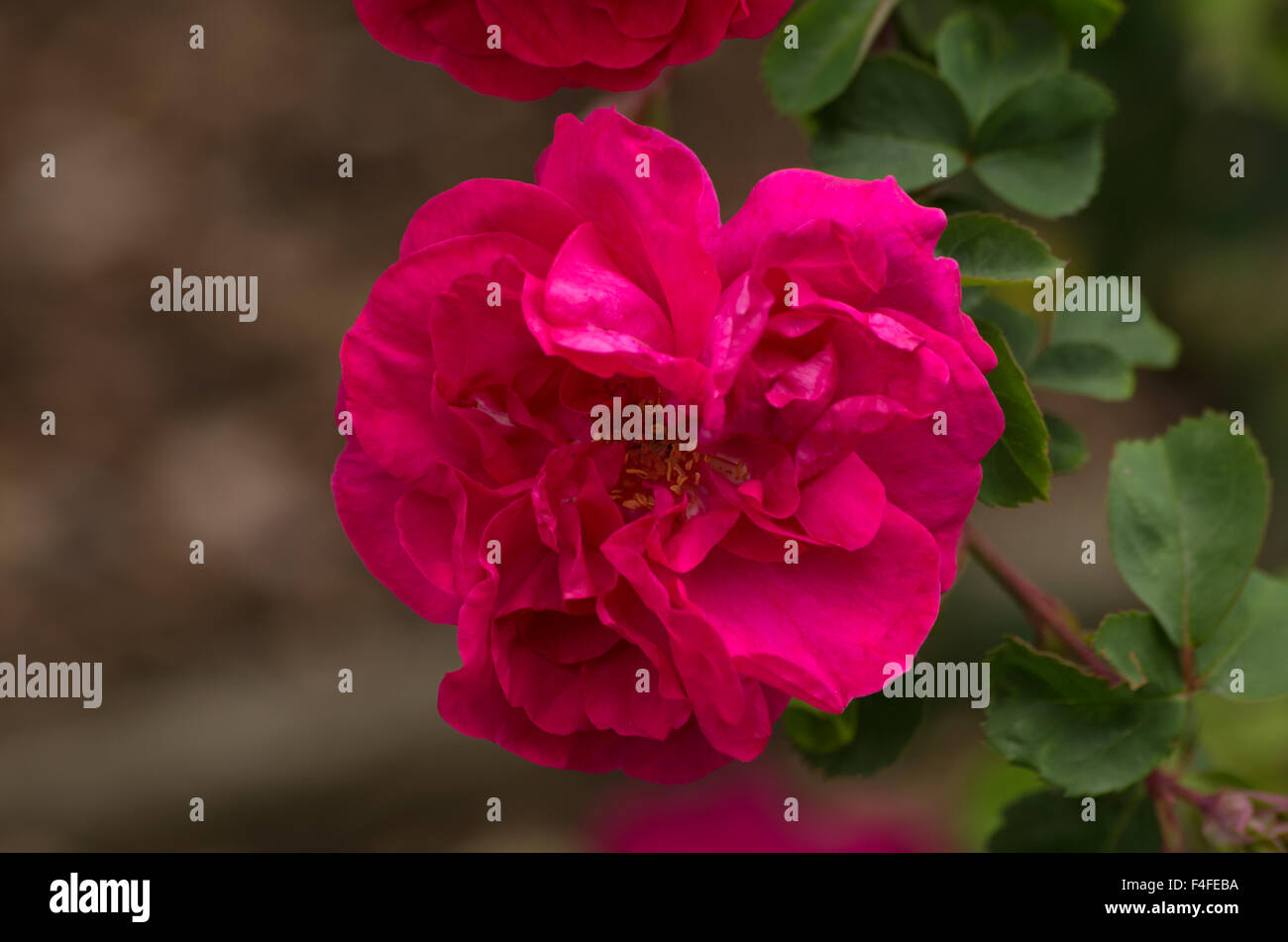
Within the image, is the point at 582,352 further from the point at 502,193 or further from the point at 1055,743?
the point at 1055,743

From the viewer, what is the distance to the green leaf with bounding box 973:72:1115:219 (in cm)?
67

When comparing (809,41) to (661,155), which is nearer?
(661,155)

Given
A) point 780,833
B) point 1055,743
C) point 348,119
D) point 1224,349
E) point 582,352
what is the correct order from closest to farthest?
1. point 582,352
2. point 1055,743
3. point 780,833
4. point 1224,349
5. point 348,119

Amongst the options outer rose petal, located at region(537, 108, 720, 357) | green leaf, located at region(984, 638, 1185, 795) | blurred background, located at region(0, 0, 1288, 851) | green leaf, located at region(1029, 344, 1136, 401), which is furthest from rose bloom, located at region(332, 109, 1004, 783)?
blurred background, located at region(0, 0, 1288, 851)

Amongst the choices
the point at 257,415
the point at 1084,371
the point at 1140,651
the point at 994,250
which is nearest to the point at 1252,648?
the point at 1140,651

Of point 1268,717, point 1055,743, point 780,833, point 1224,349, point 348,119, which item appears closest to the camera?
point 1055,743

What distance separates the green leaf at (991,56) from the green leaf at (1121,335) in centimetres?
14

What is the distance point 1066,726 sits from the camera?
628 millimetres

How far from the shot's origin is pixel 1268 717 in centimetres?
139

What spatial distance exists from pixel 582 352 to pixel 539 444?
72mm

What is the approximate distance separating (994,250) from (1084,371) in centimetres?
19

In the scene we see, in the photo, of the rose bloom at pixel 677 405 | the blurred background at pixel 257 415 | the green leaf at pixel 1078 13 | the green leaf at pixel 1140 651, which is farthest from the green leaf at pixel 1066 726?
the blurred background at pixel 257 415

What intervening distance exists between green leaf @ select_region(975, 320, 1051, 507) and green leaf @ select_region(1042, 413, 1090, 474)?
0.35 feet
